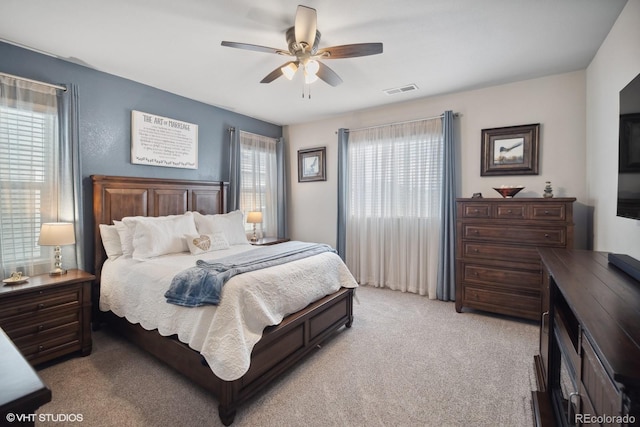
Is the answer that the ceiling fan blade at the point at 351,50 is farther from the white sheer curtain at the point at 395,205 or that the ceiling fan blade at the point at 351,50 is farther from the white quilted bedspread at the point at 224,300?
the white sheer curtain at the point at 395,205

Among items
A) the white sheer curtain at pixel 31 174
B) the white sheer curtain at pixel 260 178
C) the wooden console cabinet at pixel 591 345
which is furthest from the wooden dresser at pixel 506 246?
the white sheer curtain at pixel 31 174

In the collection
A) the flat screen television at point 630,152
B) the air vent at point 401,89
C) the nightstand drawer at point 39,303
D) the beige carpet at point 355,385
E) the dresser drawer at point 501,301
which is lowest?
the beige carpet at point 355,385

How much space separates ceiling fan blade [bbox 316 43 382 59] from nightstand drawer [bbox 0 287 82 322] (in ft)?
9.11

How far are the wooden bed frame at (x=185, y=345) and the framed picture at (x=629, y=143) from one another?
2189 millimetres

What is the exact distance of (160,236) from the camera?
288 cm

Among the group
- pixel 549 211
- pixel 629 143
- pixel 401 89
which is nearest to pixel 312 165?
pixel 401 89

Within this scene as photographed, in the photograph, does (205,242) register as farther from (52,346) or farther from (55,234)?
(52,346)

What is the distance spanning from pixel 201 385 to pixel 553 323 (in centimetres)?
218

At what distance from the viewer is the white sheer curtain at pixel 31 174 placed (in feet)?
8.24

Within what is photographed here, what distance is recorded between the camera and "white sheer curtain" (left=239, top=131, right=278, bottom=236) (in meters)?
4.64

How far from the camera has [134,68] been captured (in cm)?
301

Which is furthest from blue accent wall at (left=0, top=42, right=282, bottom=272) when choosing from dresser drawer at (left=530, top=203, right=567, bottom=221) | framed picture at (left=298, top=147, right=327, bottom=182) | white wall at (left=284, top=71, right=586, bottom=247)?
dresser drawer at (left=530, top=203, right=567, bottom=221)

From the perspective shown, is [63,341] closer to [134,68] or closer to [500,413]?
[134,68]

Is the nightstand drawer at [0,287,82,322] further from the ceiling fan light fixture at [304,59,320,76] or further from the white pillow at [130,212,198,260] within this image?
the ceiling fan light fixture at [304,59,320,76]
